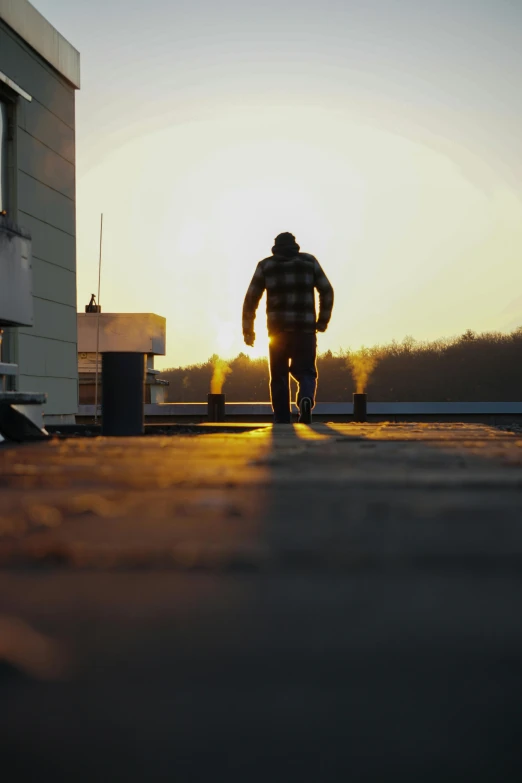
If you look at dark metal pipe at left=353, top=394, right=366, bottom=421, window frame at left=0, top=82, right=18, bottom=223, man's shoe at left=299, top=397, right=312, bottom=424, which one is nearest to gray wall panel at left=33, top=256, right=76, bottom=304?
window frame at left=0, top=82, right=18, bottom=223

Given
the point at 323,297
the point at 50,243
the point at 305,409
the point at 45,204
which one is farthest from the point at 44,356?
the point at 305,409

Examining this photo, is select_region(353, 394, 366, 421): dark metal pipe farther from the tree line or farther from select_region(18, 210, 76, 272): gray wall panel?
the tree line

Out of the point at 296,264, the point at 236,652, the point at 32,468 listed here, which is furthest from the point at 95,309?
the point at 236,652

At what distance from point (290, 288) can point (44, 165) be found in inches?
159

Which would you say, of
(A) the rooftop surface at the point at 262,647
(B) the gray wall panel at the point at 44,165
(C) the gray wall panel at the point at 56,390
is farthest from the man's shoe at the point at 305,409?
(A) the rooftop surface at the point at 262,647

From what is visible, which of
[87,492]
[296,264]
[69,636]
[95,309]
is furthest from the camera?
[95,309]

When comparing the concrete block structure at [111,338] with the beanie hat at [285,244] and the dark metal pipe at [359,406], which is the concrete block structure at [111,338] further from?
the beanie hat at [285,244]

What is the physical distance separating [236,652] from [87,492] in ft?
2.52

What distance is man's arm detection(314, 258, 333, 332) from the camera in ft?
18.0

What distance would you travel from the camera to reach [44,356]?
7.86 metres

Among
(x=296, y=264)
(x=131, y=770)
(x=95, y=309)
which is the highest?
(x=95, y=309)

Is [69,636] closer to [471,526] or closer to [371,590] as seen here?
[371,590]

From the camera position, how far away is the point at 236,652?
376mm

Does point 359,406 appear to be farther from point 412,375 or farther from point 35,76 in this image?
point 412,375
